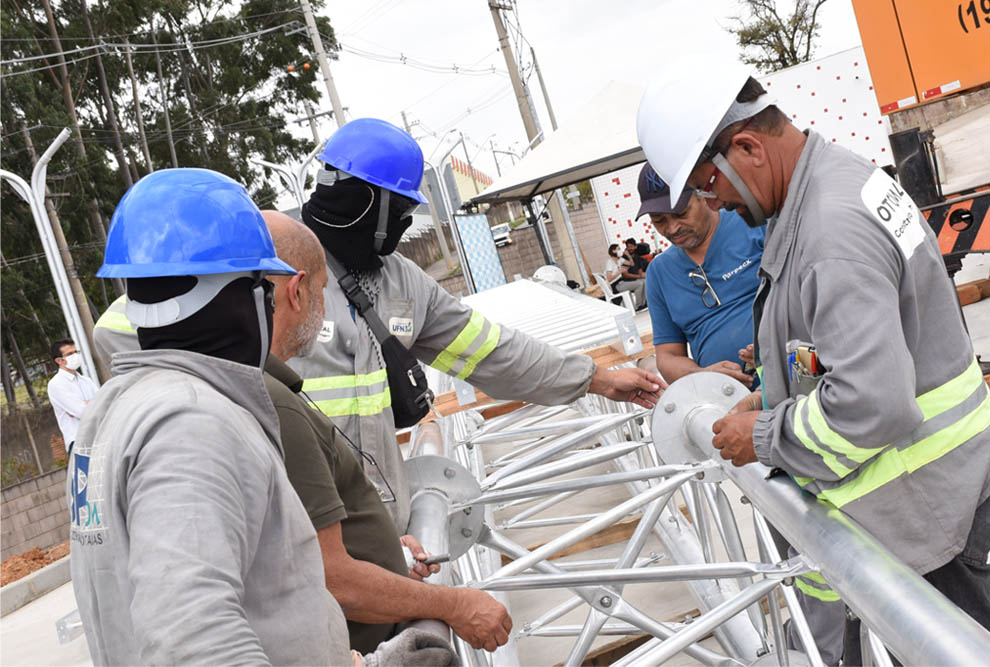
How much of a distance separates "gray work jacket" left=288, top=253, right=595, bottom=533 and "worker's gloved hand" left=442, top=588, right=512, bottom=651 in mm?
769

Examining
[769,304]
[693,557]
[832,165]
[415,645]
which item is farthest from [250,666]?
[693,557]

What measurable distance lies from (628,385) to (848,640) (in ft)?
4.65

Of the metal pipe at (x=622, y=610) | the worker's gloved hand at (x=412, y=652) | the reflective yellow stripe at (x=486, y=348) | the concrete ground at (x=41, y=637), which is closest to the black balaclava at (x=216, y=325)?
the worker's gloved hand at (x=412, y=652)

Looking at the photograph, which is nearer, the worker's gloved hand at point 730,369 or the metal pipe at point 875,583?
the metal pipe at point 875,583

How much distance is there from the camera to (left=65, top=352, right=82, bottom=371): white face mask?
10.5 meters

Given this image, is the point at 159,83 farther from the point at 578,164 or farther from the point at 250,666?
the point at 250,666

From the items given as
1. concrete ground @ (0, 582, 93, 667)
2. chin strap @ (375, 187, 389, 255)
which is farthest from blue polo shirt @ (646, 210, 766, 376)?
concrete ground @ (0, 582, 93, 667)

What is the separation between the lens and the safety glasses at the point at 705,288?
3.84 m

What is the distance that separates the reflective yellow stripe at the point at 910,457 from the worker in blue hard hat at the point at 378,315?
1432 mm

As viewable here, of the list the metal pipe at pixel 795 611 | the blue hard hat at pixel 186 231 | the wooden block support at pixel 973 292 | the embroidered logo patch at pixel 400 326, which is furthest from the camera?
the wooden block support at pixel 973 292

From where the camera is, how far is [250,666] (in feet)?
4.29

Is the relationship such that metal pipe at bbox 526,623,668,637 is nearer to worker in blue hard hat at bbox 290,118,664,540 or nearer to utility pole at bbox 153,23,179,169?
worker in blue hard hat at bbox 290,118,664,540

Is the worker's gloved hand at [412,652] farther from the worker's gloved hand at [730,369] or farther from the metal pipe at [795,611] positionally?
the worker's gloved hand at [730,369]

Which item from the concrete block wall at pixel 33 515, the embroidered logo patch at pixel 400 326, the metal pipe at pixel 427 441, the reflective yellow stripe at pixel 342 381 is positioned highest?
the embroidered logo patch at pixel 400 326
